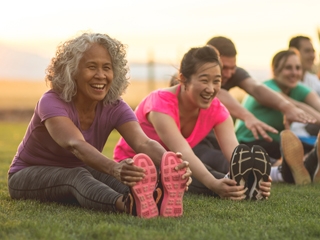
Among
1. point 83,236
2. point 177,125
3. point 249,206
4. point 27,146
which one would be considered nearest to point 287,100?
point 177,125

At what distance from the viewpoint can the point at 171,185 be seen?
3205 mm

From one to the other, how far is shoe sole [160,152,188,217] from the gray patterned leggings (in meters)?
0.28

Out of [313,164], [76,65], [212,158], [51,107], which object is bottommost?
[313,164]

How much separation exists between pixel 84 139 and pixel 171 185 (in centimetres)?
66

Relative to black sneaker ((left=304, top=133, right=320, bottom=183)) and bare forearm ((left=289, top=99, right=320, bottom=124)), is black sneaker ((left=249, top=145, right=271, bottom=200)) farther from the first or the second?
bare forearm ((left=289, top=99, right=320, bottom=124))

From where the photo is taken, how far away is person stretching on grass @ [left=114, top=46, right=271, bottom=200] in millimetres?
3902

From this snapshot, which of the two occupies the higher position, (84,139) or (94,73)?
(94,73)

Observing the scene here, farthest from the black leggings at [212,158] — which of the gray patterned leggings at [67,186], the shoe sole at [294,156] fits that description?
the gray patterned leggings at [67,186]

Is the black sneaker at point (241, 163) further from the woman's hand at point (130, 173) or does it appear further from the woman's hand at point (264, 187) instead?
the woman's hand at point (130, 173)

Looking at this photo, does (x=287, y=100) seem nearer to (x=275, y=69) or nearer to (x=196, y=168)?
(x=275, y=69)

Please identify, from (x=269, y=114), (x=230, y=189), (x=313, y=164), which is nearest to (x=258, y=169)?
(x=230, y=189)

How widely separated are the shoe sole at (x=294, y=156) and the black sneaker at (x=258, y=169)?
1356mm

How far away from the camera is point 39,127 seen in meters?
3.80

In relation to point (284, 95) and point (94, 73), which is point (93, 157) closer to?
point (94, 73)
